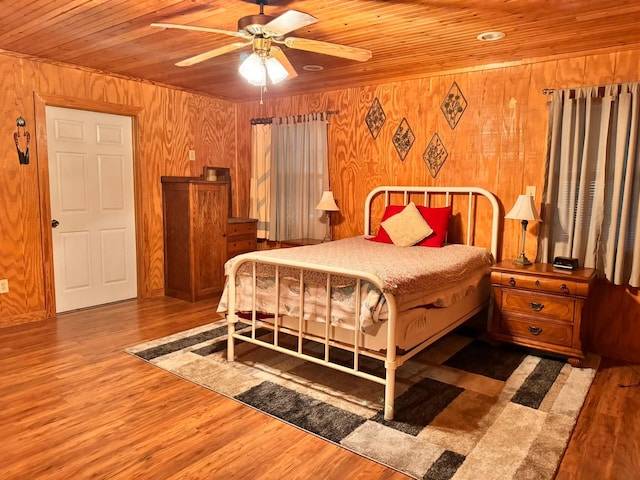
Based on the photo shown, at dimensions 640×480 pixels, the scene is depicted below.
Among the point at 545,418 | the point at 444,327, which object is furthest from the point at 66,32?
the point at 545,418

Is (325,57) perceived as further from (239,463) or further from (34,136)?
(239,463)

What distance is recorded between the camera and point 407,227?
13.2 feet

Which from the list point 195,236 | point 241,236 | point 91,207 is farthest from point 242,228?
point 91,207

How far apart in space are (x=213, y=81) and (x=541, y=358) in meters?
3.98

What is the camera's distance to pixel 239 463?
2.07m

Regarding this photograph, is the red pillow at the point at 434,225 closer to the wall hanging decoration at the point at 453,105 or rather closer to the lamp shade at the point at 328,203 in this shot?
the lamp shade at the point at 328,203

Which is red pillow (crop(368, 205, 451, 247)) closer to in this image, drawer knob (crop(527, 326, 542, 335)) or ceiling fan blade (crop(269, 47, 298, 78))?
drawer knob (crop(527, 326, 542, 335))

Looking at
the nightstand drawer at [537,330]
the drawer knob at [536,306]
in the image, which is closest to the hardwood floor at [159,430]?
the nightstand drawer at [537,330]

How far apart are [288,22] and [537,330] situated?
2.72m

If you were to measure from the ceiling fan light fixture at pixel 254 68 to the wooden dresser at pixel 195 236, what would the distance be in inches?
88.1

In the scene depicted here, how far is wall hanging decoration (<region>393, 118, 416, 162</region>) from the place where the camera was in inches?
173

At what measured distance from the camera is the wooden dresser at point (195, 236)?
15.7 ft

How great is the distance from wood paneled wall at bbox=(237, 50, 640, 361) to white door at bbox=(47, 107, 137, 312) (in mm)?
2155

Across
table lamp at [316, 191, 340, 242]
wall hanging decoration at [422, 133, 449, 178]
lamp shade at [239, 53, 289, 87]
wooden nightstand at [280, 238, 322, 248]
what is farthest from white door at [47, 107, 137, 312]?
wall hanging decoration at [422, 133, 449, 178]
